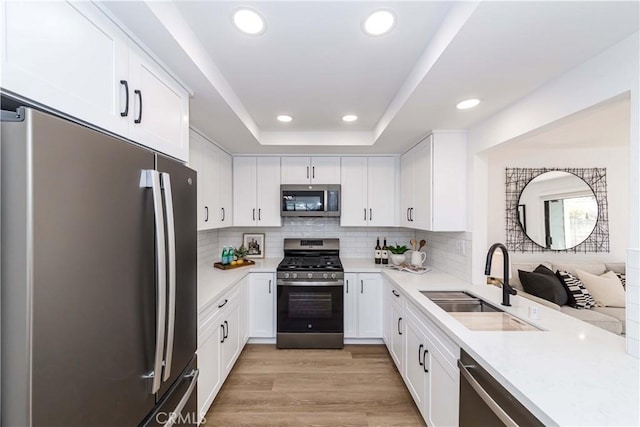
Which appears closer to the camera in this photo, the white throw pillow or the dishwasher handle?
the dishwasher handle

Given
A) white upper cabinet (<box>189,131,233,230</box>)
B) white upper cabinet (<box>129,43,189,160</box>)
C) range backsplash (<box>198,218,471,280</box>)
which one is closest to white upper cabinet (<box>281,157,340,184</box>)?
range backsplash (<box>198,218,471,280</box>)

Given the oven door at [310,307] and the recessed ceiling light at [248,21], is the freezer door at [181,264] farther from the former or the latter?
the oven door at [310,307]

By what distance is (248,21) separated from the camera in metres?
1.26

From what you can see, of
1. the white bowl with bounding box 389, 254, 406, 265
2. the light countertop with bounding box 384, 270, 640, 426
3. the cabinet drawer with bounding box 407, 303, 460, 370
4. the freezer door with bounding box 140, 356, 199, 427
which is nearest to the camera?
the light countertop with bounding box 384, 270, 640, 426

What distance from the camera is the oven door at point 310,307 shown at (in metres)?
2.99

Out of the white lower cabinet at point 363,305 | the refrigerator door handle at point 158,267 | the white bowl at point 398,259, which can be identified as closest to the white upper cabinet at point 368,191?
the white bowl at point 398,259

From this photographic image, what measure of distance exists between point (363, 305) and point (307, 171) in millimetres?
1720

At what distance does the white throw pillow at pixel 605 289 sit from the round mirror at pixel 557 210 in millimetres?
522

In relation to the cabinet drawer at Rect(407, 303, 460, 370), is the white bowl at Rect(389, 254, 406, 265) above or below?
above

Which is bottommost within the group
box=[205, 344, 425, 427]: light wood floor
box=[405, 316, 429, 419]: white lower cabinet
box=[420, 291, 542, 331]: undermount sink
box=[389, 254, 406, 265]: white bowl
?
box=[205, 344, 425, 427]: light wood floor

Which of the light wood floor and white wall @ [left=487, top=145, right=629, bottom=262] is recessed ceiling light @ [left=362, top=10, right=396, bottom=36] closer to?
the light wood floor

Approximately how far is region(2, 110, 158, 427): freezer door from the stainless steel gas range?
1.99 metres

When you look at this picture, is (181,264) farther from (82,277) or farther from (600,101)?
(600,101)

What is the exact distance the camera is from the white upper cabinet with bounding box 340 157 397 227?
11.3 ft
